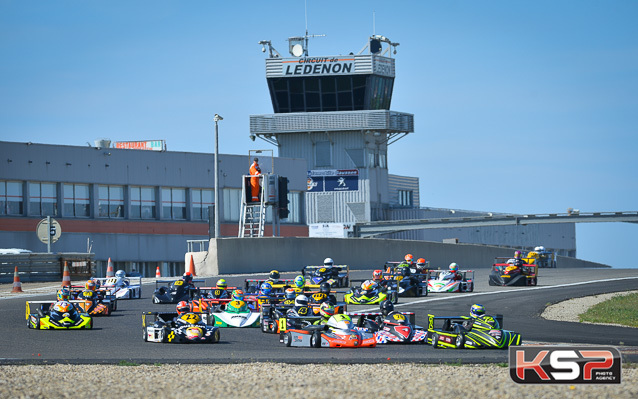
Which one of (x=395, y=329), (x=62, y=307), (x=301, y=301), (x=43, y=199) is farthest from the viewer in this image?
(x=43, y=199)

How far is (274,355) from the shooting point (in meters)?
19.8

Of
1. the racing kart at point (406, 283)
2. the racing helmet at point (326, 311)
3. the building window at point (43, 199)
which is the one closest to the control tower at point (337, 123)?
the building window at point (43, 199)

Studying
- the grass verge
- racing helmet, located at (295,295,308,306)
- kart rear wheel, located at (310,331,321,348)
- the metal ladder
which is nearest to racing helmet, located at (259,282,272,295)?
racing helmet, located at (295,295,308,306)

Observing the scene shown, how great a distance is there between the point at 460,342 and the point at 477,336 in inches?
14.9

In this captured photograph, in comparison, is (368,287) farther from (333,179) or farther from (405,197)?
(405,197)

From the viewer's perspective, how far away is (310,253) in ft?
167

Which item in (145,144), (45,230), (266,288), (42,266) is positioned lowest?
(266,288)

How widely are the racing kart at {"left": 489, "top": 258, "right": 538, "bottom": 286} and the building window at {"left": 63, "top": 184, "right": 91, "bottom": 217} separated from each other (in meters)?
31.4

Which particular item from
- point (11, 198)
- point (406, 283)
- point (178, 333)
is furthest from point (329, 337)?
point (11, 198)

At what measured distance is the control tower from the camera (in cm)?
8825

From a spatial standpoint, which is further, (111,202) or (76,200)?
(111,202)

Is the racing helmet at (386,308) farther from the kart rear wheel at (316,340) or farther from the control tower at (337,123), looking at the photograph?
the control tower at (337,123)

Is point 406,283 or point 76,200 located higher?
point 76,200

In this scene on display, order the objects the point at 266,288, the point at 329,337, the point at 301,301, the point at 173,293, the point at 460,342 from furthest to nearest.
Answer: the point at 173,293 → the point at 266,288 → the point at 301,301 → the point at 329,337 → the point at 460,342
